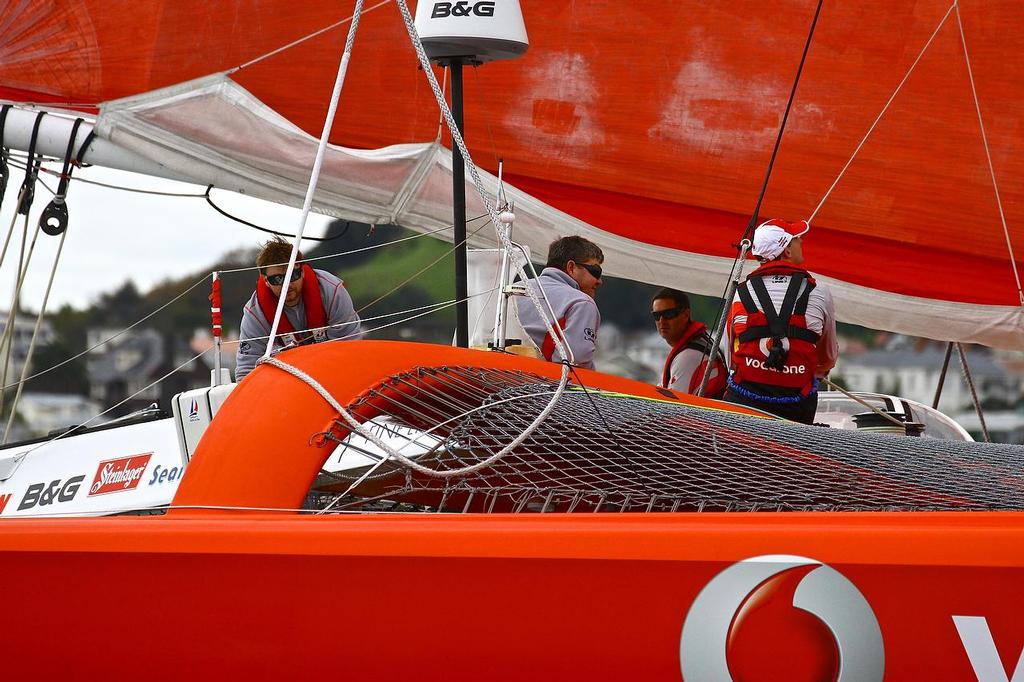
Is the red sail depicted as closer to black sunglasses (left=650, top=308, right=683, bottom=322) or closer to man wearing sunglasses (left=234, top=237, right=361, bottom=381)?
black sunglasses (left=650, top=308, right=683, bottom=322)

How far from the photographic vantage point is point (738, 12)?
358 cm

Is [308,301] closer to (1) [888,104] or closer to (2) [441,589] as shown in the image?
(2) [441,589]

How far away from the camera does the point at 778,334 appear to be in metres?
2.62

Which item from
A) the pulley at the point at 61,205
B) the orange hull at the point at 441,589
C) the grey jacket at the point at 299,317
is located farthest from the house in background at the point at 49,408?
the orange hull at the point at 441,589

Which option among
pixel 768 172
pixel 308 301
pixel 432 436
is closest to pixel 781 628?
pixel 432 436

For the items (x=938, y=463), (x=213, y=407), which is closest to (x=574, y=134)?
(x=213, y=407)

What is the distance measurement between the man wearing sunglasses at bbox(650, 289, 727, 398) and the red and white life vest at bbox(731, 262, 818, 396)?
1.27ft

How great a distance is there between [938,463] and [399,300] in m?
4.21

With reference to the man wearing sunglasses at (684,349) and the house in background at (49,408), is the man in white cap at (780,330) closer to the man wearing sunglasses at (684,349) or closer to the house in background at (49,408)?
the man wearing sunglasses at (684,349)

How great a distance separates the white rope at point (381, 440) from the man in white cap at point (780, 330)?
1.25m

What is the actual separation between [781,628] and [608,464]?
45 cm

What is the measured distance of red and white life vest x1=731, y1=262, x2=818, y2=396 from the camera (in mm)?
2619

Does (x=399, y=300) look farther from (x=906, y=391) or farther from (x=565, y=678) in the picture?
(x=906, y=391)

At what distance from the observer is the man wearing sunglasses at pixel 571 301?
2.48 metres
